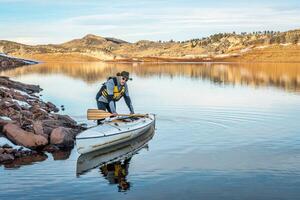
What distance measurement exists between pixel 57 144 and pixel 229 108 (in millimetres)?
17972

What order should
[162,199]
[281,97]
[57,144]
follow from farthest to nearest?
[281,97] → [57,144] → [162,199]

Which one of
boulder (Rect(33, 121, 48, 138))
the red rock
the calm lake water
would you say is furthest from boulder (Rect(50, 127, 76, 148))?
the red rock

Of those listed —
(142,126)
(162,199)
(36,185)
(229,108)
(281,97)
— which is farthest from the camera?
(281,97)

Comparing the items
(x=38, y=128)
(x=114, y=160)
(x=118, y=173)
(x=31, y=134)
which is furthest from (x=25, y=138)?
(x=118, y=173)

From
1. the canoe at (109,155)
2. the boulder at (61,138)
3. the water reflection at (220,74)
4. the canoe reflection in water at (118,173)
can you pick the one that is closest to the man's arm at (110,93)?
the canoe at (109,155)

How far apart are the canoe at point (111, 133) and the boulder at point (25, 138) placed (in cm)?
211

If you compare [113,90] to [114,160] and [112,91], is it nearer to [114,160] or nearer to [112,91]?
[112,91]

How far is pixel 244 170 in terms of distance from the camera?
64.7ft

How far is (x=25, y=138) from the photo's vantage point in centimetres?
2331

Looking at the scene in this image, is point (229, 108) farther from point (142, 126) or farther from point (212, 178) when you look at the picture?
point (212, 178)

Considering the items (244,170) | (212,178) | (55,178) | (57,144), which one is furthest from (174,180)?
(57,144)

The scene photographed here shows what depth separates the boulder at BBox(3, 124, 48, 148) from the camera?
75.9 ft

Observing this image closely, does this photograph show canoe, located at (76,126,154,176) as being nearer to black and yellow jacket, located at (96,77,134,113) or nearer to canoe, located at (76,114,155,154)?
canoe, located at (76,114,155,154)

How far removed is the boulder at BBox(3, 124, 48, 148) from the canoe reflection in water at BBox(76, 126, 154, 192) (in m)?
2.14
